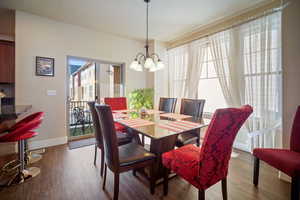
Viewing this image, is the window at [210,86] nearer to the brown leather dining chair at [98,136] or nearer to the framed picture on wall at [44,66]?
the brown leather dining chair at [98,136]

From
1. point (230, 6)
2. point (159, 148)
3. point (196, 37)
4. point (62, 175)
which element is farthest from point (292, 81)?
point (62, 175)

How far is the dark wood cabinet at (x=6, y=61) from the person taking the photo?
3025 millimetres

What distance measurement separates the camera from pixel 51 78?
3.05 meters

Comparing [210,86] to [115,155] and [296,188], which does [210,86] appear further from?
[115,155]

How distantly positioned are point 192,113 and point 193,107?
0.11 m

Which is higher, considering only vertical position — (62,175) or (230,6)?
(230,6)

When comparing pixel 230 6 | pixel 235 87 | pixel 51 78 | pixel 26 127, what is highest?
pixel 230 6

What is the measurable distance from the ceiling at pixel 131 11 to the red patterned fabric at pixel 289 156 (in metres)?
2.17

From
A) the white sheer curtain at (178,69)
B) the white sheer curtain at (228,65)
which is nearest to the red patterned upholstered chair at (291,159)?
the white sheer curtain at (228,65)

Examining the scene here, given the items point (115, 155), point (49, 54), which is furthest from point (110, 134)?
point (49, 54)

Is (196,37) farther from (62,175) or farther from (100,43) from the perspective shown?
(62,175)

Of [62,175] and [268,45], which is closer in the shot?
[62,175]

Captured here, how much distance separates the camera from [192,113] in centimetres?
255

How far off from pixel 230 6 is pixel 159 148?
278 cm
